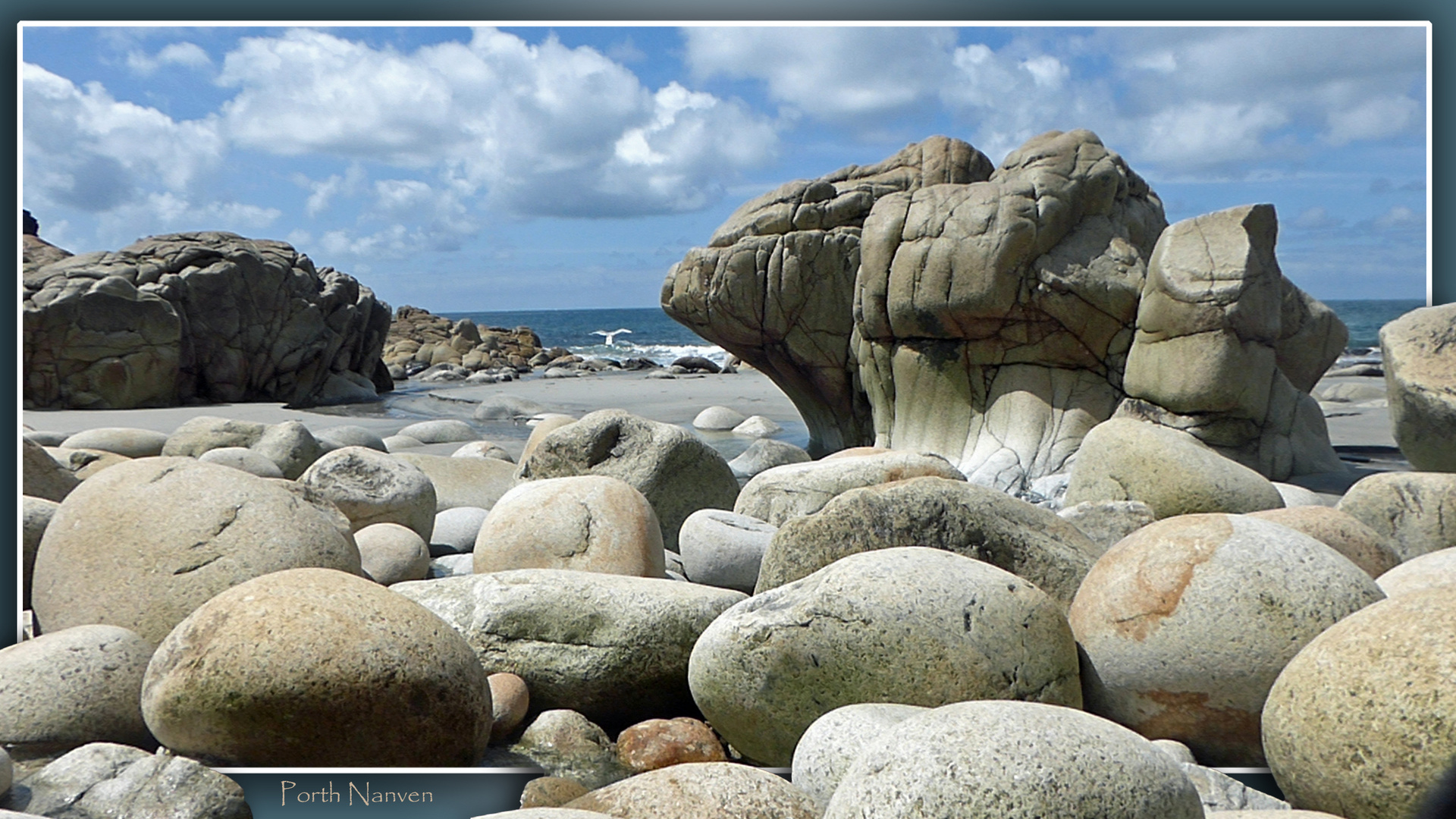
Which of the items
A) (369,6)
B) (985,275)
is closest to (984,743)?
(369,6)

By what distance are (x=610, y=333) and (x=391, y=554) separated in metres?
48.2

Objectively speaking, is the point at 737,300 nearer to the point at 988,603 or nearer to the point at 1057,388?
the point at 1057,388

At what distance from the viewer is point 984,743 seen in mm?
2094

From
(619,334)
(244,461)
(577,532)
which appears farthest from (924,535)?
(619,334)

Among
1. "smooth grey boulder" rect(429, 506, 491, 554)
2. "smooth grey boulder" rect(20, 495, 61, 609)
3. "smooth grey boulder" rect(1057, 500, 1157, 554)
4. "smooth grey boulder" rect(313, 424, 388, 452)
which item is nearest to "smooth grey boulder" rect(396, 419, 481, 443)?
"smooth grey boulder" rect(313, 424, 388, 452)

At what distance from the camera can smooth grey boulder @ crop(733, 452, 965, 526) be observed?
649 cm

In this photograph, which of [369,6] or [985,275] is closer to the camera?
[369,6]

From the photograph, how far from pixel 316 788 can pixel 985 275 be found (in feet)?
27.5

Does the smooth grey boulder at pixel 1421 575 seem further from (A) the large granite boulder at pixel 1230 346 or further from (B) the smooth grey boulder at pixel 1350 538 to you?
(A) the large granite boulder at pixel 1230 346

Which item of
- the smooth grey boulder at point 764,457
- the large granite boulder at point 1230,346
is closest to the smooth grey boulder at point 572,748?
the large granite boulder at point 1230,346

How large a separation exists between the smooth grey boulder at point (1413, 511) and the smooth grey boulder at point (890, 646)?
2.75 m

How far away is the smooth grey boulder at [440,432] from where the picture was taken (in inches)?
587

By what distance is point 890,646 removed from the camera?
3207mm

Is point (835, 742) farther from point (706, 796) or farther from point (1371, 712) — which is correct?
point (1371, 712)
